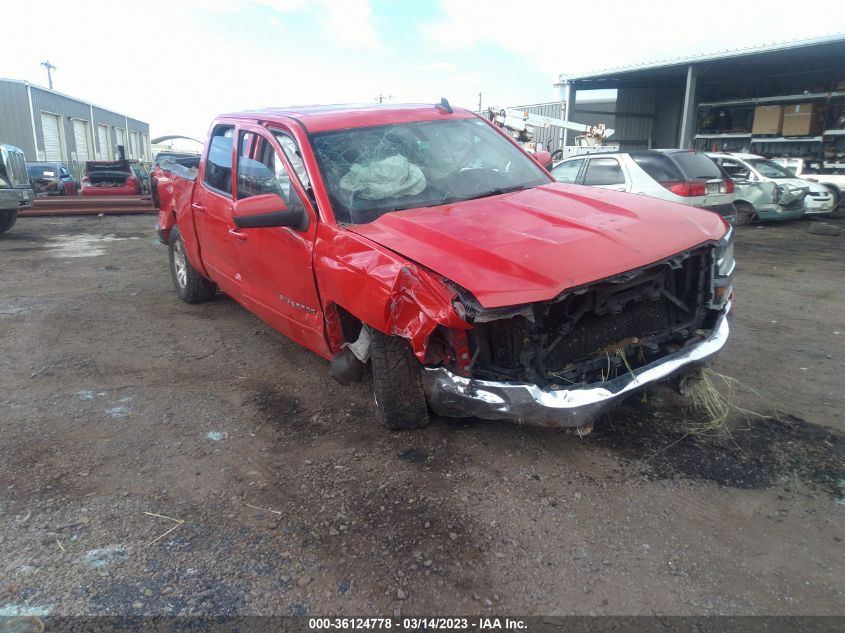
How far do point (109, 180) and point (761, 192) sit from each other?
17207 millimetres

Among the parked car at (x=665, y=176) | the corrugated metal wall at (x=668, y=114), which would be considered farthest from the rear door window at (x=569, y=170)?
the corrugated metal wall at (x=668, y=114)

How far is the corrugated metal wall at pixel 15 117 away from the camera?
2966cm

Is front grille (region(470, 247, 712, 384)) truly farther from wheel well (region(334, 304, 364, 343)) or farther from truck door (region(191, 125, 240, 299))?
truck door (region(191, 125, 240, 299))

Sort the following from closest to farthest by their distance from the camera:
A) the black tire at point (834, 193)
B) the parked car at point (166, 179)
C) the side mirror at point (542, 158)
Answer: the side mirror at point (542, 158) < the parked car at point (166, 179) < the black tire at point (834, 193)

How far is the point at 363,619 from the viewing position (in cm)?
220

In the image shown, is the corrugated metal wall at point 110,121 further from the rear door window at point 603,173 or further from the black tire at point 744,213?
the black tire at point 744,213

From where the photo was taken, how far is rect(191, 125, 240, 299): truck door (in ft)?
15.4

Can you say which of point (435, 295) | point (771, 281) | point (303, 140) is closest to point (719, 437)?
point (435, 295)

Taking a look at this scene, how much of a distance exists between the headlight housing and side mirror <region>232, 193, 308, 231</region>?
7.99 ft

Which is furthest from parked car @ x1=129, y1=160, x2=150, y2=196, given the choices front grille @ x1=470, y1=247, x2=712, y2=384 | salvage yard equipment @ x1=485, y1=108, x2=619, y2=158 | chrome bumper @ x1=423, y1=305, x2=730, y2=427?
front grille @ x1=470, y1=247, x2=712, y2=384

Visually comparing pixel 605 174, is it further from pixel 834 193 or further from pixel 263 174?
pixel 834 193

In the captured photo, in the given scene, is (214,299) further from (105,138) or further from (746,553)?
(105,138)

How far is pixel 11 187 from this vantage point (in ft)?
38.0

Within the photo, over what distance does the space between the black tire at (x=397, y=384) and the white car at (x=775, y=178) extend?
11.4 metres
